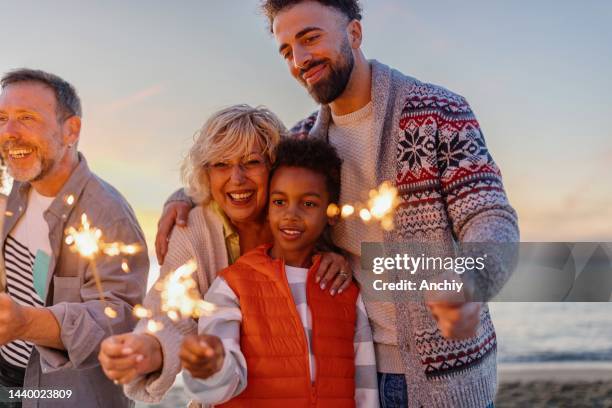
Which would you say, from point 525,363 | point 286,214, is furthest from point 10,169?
point 525,363

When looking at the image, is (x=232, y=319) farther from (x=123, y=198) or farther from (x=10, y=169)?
(x=10, y=169)

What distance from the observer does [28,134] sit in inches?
118

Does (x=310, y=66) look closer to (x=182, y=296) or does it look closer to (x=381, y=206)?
(x=381, y=206)

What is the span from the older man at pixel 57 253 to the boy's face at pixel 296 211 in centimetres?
80

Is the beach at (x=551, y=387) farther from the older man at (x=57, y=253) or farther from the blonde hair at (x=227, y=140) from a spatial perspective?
the blonde hair at (x=227, y=140)

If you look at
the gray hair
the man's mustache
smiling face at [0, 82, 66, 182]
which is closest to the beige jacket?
the man's mustache

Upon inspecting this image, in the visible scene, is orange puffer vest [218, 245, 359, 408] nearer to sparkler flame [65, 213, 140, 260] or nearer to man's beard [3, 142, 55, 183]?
sparkler flame [65, 213, 140, 260]

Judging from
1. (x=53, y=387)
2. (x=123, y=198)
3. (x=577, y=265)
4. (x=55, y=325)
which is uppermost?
(x=123, y=198)

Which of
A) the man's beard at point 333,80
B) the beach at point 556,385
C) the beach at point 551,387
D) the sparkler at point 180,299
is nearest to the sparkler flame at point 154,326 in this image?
the sparkler at point 180,299

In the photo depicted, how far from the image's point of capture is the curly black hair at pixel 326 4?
2.67 meters

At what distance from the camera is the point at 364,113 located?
2506 millimetres

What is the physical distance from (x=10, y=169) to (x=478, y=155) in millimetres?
2121

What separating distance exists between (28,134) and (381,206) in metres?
1.73

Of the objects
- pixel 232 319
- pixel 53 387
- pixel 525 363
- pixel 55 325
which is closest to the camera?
pixel 232 319
